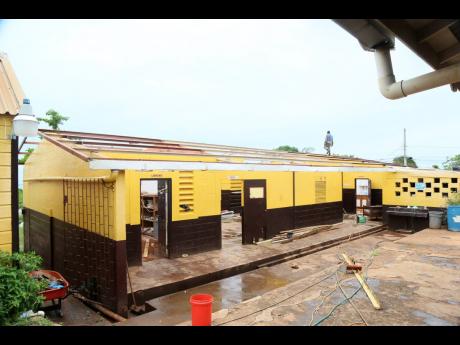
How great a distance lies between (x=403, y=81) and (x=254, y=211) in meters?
7.46

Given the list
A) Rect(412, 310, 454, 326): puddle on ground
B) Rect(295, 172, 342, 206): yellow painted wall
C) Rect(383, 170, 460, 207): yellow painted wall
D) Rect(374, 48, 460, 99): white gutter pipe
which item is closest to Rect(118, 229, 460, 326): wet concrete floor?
Rect(412, 310, 454, 326): puddle on ground

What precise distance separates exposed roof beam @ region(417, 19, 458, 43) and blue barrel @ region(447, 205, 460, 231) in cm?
1098

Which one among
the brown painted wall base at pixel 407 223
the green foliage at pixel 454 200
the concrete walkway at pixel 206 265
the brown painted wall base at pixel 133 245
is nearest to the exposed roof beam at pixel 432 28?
the concrete walkway at pixel 206 265

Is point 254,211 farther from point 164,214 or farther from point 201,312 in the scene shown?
point 201,312

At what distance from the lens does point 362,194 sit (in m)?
16.5

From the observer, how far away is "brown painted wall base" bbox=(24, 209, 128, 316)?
5789 millimetres

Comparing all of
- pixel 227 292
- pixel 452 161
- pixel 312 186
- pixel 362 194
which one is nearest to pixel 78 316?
pixel 227 292

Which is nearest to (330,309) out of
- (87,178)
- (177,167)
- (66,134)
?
(177,167)

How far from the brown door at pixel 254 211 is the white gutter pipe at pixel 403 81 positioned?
22.3 ft

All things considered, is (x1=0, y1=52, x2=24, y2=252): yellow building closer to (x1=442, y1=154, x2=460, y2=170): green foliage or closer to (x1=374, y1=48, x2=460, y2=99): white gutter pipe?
(x1=374, y1=48, x2=460, y2=99): white gutter pipe

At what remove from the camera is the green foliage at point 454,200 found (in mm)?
12218

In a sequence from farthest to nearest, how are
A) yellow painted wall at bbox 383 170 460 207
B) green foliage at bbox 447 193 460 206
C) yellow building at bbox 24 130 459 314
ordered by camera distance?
1. yellow painted wall at bbox 383 170 460 207
2. green foliage at bbox 447 193 460 206
3. yellow building at bbox 24 130 459 314
